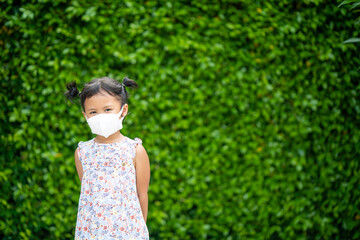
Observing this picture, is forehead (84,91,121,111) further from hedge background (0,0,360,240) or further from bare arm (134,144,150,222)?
hedge background (0,0,360,240)

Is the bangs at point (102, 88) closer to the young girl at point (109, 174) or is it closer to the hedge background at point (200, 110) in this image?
the young girl at point (109, 174)

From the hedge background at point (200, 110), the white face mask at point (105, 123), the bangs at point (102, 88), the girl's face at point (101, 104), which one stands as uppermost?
the bangs at point (102, 88)

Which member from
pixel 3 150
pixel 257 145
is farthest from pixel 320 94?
pixel 3 150

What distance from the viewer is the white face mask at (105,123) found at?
2221mm

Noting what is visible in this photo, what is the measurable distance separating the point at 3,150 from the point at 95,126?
1.72 meters

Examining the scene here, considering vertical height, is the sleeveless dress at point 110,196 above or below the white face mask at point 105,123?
below

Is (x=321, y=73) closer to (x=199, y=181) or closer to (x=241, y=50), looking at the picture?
(x=241, y=50)

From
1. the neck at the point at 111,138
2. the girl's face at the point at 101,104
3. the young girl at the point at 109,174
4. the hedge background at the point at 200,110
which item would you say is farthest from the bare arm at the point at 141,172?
the hedge background at the point at 200,110

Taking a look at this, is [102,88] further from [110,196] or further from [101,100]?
[110,196]

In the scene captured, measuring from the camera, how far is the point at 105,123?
7.30ft

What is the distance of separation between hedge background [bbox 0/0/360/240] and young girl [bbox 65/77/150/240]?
1.14 meters

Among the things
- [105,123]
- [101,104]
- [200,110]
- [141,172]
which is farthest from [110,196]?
[200,110]

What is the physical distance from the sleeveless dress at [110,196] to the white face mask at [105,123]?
0.12 m

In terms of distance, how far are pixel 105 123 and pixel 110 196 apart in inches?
16.2
